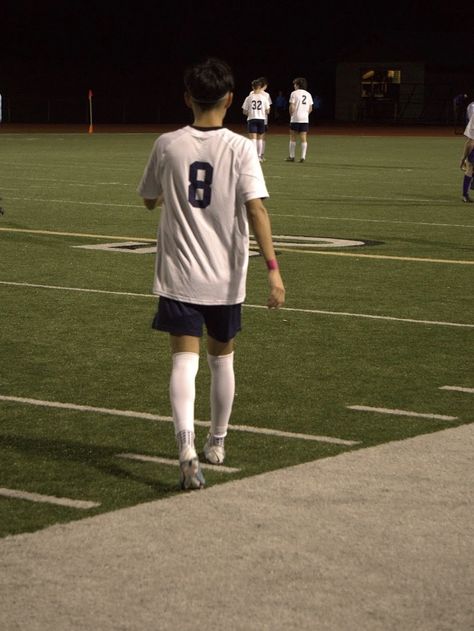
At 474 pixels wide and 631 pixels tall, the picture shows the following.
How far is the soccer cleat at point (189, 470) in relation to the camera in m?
6.09

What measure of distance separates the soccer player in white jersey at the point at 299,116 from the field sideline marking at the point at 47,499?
29758 mm

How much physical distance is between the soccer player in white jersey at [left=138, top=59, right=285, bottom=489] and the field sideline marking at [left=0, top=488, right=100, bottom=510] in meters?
0.50

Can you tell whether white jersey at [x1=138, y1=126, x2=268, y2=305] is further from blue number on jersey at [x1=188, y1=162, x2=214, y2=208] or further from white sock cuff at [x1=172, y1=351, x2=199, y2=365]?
white sock cuff at [x1=172, y1=351, x2=199, y2=365]

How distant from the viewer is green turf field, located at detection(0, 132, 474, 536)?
6715mm

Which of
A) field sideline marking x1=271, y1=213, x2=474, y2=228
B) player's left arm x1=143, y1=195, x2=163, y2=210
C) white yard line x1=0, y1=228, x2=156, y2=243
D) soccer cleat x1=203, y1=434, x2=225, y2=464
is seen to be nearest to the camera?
player's left arm x1=143, y1=195, x2=163, y2=210

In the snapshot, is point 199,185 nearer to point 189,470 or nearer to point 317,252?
point 189,470

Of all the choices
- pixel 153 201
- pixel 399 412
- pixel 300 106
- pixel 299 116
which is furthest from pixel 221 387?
pixel 300 106

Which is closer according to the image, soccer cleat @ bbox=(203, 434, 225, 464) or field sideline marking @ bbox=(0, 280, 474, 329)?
soccer cleat @ bbox=(203, 434, 225, 464)

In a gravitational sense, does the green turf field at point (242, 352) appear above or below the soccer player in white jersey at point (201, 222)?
below

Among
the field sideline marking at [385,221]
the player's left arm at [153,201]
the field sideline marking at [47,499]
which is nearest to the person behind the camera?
the field sideline marking at [47,499]

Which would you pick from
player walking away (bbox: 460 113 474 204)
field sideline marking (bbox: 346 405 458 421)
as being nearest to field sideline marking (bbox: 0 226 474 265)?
player walking away (bbox: 460 113 474 204)

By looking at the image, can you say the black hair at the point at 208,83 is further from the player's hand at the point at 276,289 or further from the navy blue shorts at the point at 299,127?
the navy blue shorts at the point at 299,127

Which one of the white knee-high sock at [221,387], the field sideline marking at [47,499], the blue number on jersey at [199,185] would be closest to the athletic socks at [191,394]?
the white knee-high sock at [221,387]

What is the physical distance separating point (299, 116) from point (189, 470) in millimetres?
30312
